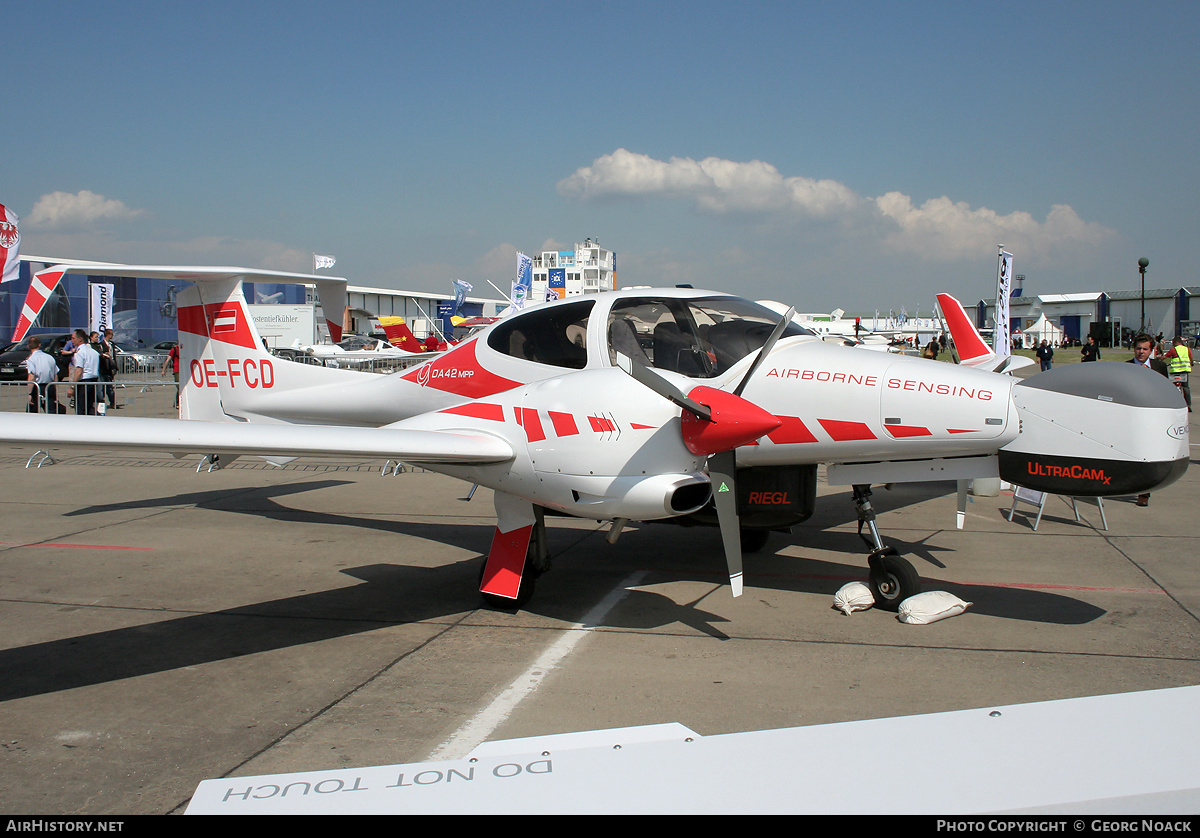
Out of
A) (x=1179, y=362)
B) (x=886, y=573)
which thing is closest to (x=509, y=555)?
(x=886, y=573)

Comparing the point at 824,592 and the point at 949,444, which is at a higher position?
the point at 949,444

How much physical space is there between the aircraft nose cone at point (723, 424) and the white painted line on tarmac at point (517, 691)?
5.04 feet

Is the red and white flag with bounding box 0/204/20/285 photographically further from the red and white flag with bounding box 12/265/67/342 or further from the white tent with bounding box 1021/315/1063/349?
the white tent with bounding box 1021/315/1063/349

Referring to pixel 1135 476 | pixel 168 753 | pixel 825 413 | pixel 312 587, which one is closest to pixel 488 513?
pixel 312 587

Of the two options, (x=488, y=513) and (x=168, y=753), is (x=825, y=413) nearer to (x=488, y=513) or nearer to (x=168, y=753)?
(x=168, y=753)

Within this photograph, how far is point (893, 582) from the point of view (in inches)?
223

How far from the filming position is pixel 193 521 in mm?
9156

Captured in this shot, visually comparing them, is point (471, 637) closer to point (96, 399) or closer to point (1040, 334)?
point (96, 399)

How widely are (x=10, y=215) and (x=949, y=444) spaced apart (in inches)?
388

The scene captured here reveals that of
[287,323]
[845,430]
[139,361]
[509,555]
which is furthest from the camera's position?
[287,323]

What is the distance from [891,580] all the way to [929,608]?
0.32m

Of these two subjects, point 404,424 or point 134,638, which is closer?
point 134,638

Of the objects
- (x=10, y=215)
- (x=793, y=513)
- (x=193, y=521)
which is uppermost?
(x=10, y=215)

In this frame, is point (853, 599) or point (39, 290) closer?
point (853, 599)
